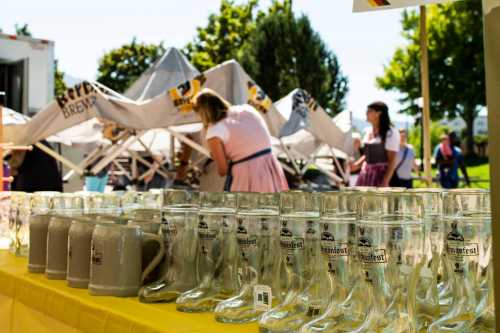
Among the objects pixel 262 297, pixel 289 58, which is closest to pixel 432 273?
pixel 262 297

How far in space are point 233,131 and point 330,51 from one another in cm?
2580

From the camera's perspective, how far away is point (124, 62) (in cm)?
3247

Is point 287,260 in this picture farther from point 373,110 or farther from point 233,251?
point 373,110

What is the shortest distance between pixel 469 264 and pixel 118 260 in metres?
0.82

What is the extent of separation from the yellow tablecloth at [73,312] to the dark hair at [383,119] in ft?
10.9

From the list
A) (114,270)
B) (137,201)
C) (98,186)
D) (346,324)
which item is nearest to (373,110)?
(137,201)

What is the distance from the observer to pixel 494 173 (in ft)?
2.53

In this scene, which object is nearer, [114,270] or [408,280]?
[408,280]

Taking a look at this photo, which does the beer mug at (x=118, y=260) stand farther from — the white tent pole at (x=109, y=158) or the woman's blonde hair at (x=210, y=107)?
the white tent pole at (x=109, y=158)

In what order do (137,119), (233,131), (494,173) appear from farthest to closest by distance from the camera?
(137,119)
(233,131)
(494,173)

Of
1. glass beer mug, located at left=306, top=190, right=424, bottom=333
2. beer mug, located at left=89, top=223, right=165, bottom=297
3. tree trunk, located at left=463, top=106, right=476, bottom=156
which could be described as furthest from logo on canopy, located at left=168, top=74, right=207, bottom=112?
tree trunk, located at left=463, top=106, right=476, bottom=156

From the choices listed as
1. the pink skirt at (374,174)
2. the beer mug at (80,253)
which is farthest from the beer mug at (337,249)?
the pink skirt at (374,174)

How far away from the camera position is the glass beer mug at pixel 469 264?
98 cm

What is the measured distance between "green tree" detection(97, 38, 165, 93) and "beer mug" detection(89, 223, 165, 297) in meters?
31.4
